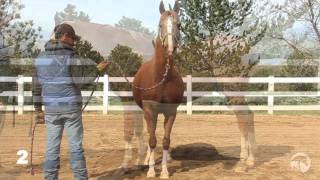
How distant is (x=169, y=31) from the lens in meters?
5.64

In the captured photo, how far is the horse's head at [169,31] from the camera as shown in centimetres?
562

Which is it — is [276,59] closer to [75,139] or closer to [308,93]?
[308,93]

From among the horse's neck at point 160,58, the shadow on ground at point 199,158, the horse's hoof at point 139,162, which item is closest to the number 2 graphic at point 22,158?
the shadow on ground at point 199,158

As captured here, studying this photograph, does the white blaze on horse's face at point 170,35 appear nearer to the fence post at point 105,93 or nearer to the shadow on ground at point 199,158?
the shadow on ground at point 199,158

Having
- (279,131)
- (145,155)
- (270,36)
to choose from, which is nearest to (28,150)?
(145,155)

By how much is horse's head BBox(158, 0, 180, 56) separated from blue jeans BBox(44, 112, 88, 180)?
138 cm

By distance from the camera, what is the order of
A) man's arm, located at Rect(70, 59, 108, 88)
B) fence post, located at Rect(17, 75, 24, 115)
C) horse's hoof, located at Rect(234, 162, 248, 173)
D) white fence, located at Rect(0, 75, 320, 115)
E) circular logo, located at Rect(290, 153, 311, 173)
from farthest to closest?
white fence, located at Rect(0, 75, 320, 115)
fence post, located at Rect(17, 75, 24, 115)
circular logo, located at Rect(290, 153, 311, 173)
horse's hoof, located at Rect(234, 162, 248, 173)
man's arm, located at Rect(70, 59, 108, 88)

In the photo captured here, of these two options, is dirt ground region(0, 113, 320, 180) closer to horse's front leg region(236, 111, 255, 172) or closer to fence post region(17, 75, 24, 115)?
horse's front leg region(236, 111, 255, 172)

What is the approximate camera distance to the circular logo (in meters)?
6.59

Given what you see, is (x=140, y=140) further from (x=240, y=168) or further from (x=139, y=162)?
(x=240, y=168)

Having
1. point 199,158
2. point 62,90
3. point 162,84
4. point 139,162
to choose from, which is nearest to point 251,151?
point 199,158

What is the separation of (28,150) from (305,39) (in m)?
12.9

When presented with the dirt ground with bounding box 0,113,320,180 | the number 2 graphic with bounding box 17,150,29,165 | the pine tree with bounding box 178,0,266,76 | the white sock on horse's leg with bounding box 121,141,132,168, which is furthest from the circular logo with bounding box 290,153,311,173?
the pine tree with bounding box 178,0,266,76

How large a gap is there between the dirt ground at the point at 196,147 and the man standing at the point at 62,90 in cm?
118
